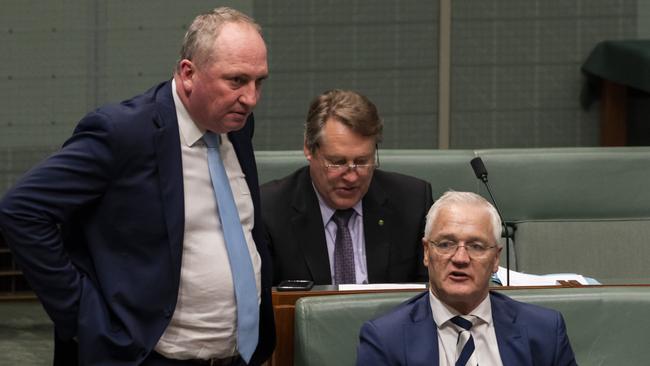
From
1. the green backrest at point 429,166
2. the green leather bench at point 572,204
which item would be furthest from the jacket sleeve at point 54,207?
the green leather bench at point 572,204

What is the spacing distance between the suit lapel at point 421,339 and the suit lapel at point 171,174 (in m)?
0.56

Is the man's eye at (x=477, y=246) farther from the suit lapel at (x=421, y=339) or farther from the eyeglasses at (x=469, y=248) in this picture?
the suit lapel at (x=421, y=339)

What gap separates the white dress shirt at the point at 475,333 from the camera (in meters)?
2.47

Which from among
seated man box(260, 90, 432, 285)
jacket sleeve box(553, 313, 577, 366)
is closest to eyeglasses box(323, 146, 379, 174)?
seated man box(260, 90, 432, 285)

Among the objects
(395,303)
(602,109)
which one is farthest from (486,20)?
(395,303)

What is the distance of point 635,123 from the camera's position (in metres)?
5.64

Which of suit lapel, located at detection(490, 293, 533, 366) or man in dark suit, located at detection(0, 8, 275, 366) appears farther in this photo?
suit lapel, located at detection(490, 293, 533, 366)

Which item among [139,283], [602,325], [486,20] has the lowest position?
[602,325]

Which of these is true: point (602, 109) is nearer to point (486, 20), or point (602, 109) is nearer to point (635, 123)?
point (635, 123)

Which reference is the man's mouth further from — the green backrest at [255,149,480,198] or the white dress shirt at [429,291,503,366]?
the green backrest at [255,149,480,198]

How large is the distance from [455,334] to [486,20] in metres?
3.41

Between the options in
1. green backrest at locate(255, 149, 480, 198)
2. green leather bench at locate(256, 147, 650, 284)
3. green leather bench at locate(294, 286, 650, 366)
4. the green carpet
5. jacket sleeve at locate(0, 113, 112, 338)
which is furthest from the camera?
the green carpet

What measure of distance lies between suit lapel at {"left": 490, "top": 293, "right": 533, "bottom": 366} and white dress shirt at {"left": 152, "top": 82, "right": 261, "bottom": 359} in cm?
60

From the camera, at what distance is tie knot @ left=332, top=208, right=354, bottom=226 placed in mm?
3256
